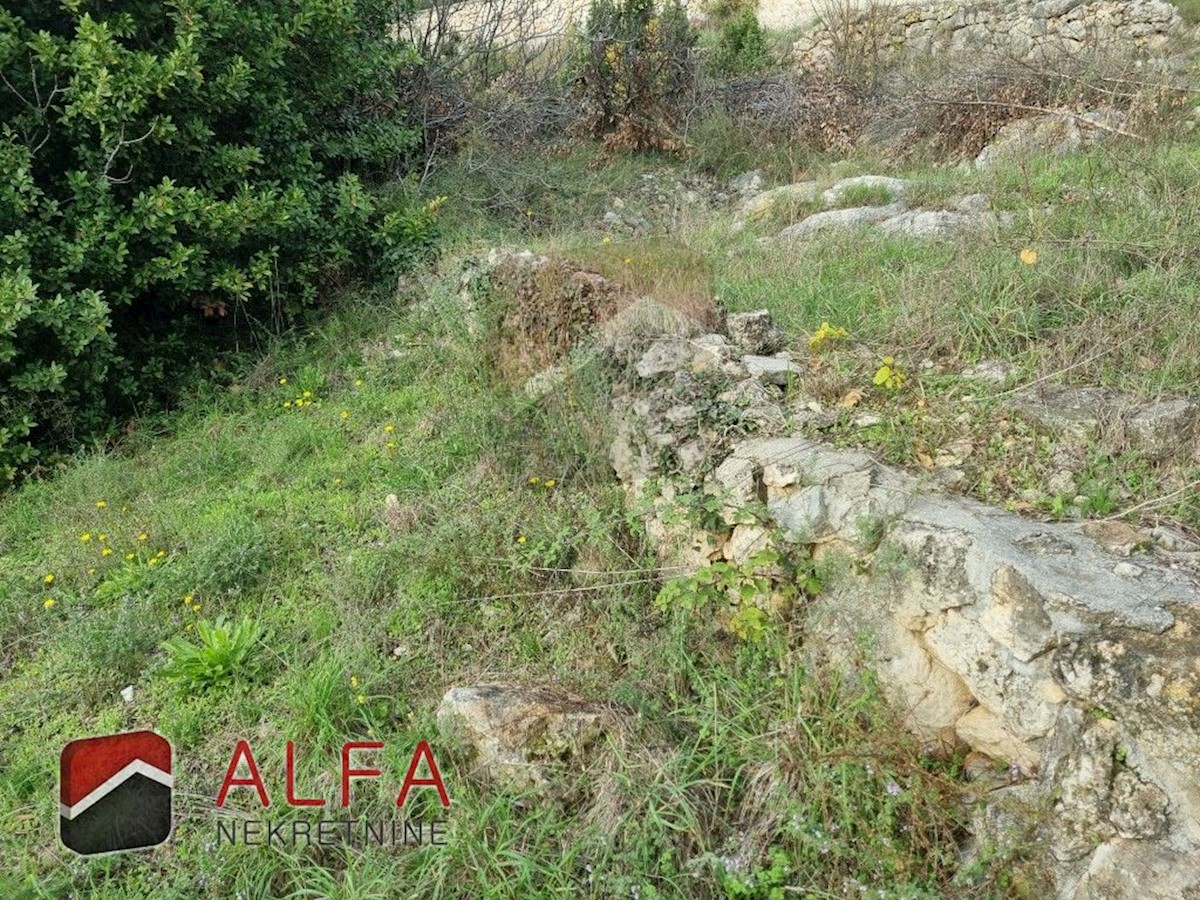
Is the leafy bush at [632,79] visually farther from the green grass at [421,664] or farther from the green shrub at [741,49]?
the green grass at [421,664]

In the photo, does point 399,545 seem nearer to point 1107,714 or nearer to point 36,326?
point 1107,714

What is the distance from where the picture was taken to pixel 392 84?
6973mm

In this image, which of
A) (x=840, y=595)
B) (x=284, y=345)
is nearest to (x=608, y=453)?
(x=840, y=595)

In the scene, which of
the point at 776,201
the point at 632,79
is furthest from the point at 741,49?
the point at 776,201

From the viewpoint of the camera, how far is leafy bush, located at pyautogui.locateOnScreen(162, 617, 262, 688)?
9.20ft

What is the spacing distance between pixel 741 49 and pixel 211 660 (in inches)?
374

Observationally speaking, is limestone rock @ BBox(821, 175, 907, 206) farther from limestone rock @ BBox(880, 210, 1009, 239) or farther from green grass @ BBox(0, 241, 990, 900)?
green grass @ BBox(0, 241, 990, 900)

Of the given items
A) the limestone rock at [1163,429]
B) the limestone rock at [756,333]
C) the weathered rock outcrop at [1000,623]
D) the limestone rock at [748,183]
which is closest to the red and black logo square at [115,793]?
the weathered rock outcrop at [1000,623]

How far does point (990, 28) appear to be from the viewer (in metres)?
9.54

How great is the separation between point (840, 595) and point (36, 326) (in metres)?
4.47

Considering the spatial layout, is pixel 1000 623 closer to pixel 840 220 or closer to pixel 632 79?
pixel 840 220

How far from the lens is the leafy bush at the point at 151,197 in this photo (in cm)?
433

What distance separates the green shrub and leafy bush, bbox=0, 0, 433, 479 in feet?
16.7

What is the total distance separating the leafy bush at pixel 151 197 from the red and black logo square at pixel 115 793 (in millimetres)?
2410
